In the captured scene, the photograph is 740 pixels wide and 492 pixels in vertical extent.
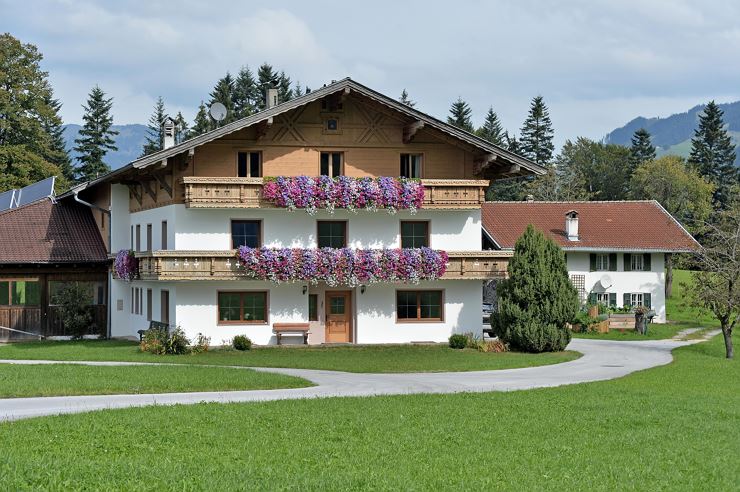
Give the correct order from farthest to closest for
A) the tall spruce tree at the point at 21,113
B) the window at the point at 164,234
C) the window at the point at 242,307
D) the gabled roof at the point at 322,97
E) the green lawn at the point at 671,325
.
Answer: the tall spruce tree at the point at 21,113
the green lawn at the point at 671,325
the window at the point at 164,234
the window at the point at 242,307
the gabled roof at the point at 322,97

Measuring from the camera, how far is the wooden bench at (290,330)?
122ft

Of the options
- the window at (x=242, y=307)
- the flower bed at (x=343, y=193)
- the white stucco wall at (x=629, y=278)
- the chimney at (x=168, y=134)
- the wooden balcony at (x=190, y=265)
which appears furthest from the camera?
the white stucco wall at (x=629, y=278)

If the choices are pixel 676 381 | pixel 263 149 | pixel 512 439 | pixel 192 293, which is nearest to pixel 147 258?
pixel 192 293

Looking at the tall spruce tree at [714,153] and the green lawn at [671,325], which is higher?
the tall spruce tree at [714,153]

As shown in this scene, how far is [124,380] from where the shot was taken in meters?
24.4

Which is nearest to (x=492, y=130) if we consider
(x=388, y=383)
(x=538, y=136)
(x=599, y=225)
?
(x=538, y=136)

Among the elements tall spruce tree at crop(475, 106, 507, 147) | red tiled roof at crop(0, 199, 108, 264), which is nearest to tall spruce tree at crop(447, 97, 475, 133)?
tall spruce tree at crop(475, 106, 507, 147)

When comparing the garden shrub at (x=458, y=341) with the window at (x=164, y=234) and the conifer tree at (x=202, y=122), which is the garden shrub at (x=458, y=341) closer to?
the window at (x=164, y=234)

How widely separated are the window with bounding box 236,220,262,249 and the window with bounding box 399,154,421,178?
227 inches

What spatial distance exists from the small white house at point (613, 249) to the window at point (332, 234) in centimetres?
1882

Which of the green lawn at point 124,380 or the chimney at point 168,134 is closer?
the green lawn at point 124,380

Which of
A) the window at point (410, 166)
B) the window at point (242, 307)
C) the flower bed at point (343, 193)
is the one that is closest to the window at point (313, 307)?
the window at point (242, 307)

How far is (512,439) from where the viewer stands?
15.7 meters

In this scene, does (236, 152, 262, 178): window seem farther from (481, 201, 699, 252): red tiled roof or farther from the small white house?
(481, 201, 699, 252): red tiled roof
